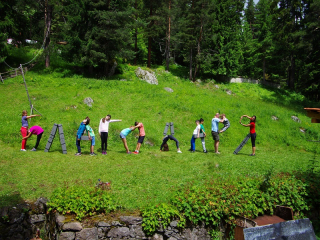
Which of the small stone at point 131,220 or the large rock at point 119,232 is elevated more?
the small stone at point 131,220

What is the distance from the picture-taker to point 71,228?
6.34 metres

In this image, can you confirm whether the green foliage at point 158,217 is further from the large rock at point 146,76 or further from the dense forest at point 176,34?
the large rock at point 146,76

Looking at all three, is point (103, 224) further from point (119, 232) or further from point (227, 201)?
point (227, 201)

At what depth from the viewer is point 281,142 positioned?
1697 centimetres

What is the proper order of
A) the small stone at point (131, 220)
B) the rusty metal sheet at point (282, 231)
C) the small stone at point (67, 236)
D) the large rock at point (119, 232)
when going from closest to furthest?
the rusty metal sheet at point (282, 231), the small stone at point (67, 236), the large rock at point (119, 232), the small stone at point (131, 220)

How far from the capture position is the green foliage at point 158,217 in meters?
6.46

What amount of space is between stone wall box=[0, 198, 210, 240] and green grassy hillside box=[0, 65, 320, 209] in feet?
2.04

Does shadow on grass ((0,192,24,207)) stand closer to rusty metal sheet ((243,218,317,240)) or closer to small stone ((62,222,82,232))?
small stone ((62,222,82,232))

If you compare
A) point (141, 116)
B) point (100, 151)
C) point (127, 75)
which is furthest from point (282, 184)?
point (127, 75)

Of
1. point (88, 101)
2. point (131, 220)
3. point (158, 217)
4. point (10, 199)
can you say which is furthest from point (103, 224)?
point (88, 101)

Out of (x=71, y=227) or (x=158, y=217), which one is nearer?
(x=71, y=227)

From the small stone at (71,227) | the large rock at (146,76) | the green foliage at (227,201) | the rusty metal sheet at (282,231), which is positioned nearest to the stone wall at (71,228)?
→ the small stone at (71,227)

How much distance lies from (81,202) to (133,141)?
783 cm

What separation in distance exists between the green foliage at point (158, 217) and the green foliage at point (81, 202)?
959 mm
